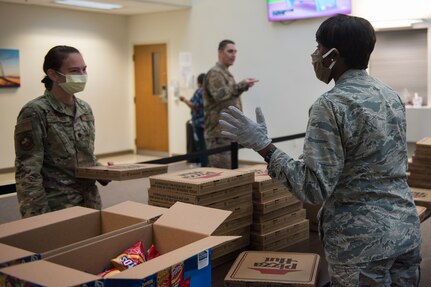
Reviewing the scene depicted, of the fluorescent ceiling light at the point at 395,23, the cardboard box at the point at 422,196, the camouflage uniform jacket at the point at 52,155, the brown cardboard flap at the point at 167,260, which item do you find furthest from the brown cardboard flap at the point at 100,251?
the fluorescent ceiling light at the point at 395,23

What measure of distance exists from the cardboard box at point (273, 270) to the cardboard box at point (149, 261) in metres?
0.56

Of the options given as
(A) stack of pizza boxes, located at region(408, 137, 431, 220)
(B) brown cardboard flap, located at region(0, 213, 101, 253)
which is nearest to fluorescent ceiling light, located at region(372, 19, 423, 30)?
(A) stack of pizza boxes, located at region(408, 137, 431, 220)

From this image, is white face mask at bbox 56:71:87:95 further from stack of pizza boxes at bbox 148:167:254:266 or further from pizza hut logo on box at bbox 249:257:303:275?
pizza hut logo on box at bbox 249:257:303:275

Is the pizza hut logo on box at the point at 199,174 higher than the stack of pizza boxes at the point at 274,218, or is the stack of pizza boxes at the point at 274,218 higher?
the pizza hut logo on box at the point at 199,174

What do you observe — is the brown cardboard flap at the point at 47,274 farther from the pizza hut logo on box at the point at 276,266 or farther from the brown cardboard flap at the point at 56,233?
the pizza hut logo on box at the point at 276,266

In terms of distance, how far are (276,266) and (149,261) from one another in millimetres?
1133

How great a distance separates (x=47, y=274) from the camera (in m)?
1.18

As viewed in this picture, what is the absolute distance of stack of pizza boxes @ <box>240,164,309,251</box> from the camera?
2785 millimetres

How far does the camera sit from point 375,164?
5.01ft

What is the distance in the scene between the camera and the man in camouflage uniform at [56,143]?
6.97ft

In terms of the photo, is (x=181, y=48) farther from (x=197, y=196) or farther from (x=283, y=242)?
(x=197, y=196)

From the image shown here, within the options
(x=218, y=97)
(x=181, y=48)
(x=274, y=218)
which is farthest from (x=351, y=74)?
(x=181, y=48)

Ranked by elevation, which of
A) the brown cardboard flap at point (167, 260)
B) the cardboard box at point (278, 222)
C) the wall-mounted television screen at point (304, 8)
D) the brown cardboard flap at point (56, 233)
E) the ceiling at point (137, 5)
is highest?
the ceiling at point (137, 5)

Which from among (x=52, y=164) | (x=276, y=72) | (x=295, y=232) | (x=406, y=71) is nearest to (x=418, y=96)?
(x=406, y=71)
